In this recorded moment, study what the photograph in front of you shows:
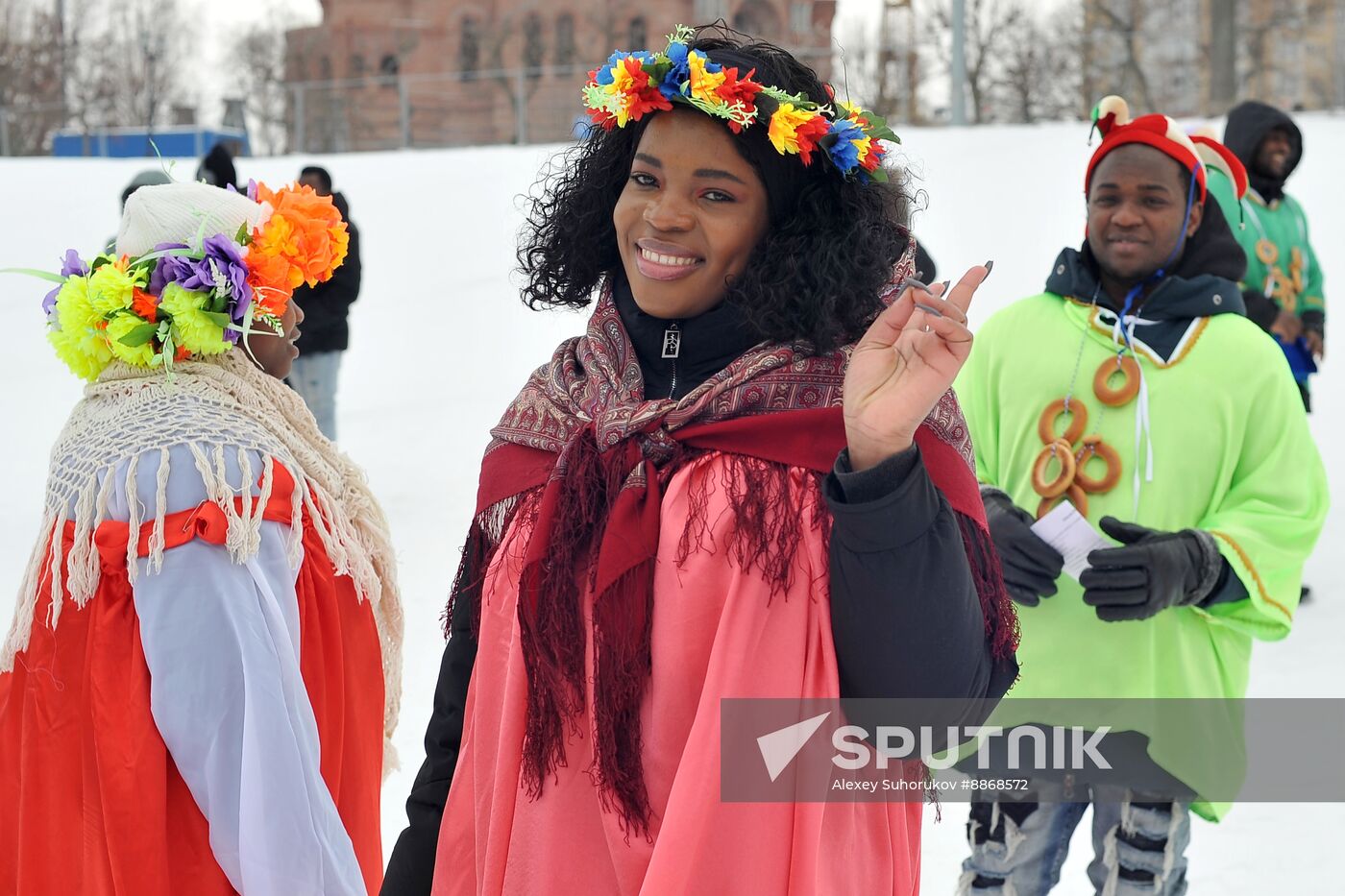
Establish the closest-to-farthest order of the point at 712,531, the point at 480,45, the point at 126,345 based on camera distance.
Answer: the point at 712,531, the point at 126,345, the point at 480,45

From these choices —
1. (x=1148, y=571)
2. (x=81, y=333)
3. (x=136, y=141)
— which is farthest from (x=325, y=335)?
(x=136, y=141)

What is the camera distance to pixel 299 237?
3.21 meters

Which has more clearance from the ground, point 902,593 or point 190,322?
point 190,322

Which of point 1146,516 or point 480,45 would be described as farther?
point 480,45

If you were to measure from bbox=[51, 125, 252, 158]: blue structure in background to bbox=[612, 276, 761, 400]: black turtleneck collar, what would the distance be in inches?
897

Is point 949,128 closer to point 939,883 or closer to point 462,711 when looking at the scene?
point 939,883

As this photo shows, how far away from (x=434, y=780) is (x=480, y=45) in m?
36.5

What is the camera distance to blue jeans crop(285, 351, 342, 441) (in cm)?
827

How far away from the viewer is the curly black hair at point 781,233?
2109 mm

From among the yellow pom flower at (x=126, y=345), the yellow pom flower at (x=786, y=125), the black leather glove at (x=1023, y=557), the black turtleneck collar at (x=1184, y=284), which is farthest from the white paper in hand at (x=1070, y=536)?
the yellow pom flower at (x=126, y=345)

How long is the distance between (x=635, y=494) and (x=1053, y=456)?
1.72m

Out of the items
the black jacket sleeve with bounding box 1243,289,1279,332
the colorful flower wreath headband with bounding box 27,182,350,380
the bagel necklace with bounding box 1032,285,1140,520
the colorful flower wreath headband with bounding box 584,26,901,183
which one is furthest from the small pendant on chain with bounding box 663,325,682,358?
the black jacket sleeve with bounding box 1243,289,1279,332

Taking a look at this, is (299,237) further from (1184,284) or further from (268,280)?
(1184,284)

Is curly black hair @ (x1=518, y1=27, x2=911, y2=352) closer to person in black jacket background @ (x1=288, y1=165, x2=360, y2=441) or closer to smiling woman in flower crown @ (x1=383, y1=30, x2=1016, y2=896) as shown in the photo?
smiling woman in flower crown @ (x1=383, y1=30, x2=1016, y2=896)
